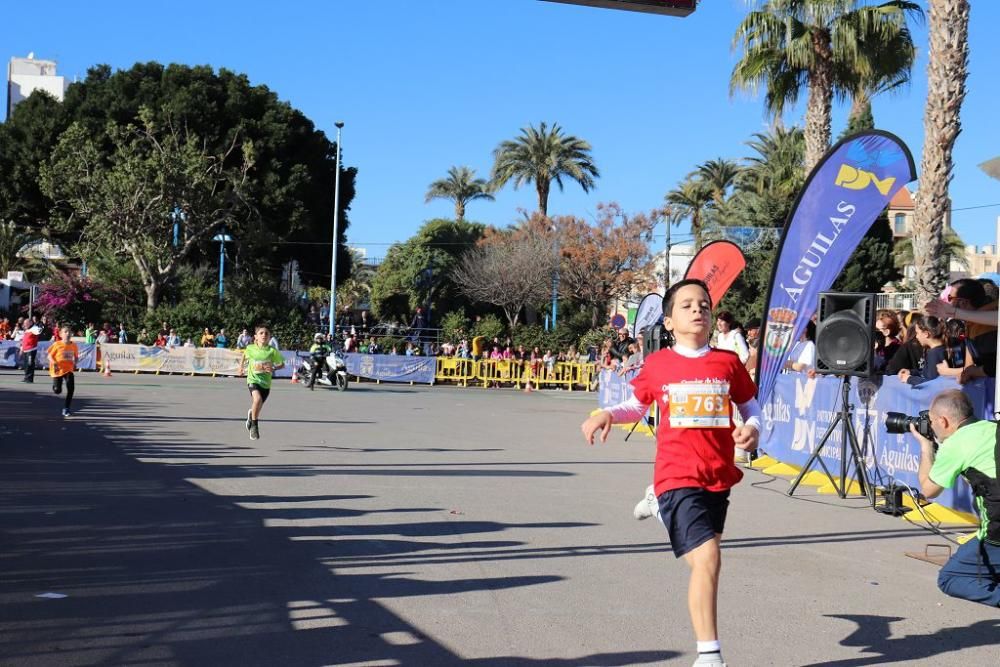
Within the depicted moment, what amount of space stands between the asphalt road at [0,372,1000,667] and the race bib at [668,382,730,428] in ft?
3.72

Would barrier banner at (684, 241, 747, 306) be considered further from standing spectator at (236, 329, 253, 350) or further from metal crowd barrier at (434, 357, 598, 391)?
standing spectator at (236, 329, 253, 350)

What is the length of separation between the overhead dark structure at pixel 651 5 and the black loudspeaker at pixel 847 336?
4.19m

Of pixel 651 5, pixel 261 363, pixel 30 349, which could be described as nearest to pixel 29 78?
pixel 30 349

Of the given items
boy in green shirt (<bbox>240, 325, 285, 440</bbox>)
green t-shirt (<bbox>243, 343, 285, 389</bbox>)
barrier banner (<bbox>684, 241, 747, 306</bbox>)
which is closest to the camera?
boy in green shirt (<bbox>240, 325, 285, 440</bbox>)

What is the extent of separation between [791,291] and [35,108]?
150ft

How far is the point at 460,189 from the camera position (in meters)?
67.9

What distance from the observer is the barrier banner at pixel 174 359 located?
3681cm

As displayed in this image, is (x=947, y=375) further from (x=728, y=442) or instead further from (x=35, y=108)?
(x=35, y=108)

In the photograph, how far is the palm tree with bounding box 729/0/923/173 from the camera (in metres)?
23.7

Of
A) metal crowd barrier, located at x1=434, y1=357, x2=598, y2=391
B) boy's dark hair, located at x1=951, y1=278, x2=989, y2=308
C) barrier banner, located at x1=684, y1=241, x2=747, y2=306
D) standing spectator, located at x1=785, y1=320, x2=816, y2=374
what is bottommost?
metal crowd barrier, located at x1=434, y1=357, x2=598, y2=391

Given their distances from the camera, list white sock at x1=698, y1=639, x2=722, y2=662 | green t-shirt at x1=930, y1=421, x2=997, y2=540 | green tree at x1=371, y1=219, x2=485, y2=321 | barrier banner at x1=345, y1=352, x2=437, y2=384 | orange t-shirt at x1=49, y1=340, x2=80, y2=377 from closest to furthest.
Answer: white sock at x1=698, y1=639, x2=722, y2=662 → green t-shirt at x1=930, y1=421, x2=997, y2=540 → orange t-shirt at x1=49, y1=340, x2=80, y2=377 → barrier banner at x1=345, y1=352, x2=437, y2=384 → green tree at x1=371, y1=219, x2=485, y2=321

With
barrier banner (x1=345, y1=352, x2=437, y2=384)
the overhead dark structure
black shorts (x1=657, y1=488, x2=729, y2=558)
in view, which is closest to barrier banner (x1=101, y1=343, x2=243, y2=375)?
barrier banner (x1=345, y1=352, x2=437, y2=384)

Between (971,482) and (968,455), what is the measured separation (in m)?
0.14

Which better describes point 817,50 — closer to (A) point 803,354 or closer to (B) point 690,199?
(A) point 803,354
